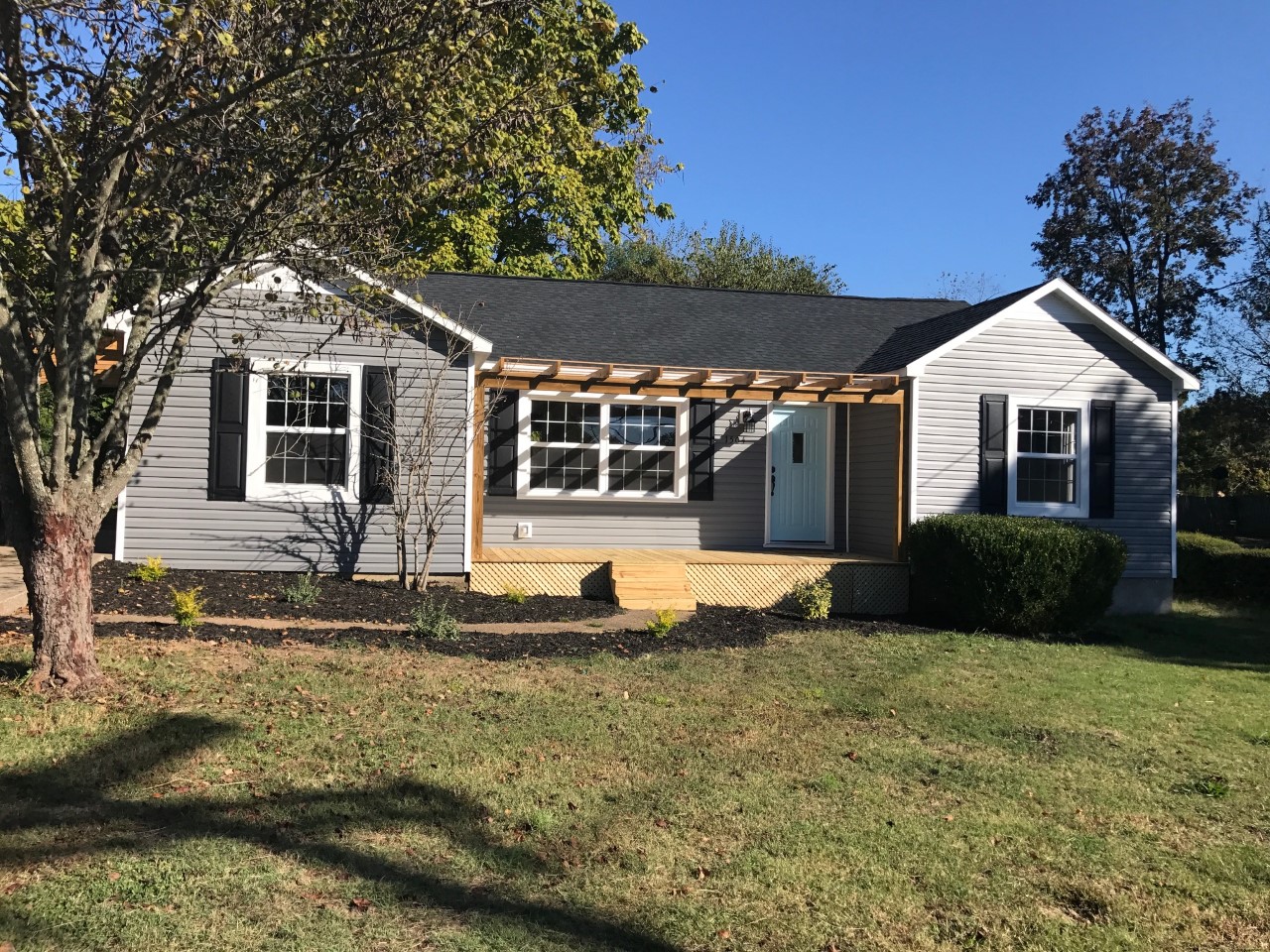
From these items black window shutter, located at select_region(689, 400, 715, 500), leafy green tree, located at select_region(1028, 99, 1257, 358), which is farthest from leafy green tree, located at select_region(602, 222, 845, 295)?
black window shutter, located at select_region(689, 400, 715, 500)

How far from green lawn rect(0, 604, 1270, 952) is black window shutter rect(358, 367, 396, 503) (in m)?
3.75

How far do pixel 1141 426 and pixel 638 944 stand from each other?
12.3m

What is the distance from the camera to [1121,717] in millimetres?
7344

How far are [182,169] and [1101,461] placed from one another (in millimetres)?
11731

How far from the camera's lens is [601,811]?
4.91 m

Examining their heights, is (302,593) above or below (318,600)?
above

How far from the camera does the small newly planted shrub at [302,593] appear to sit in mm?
9766

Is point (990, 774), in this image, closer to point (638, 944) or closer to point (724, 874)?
point (724, 874)

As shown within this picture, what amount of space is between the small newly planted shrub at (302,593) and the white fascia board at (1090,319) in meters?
7.74

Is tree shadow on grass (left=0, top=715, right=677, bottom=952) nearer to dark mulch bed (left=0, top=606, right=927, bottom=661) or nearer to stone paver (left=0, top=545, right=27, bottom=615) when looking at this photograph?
dark mulch bed (left=0, top=606, right=927, bottom=661)

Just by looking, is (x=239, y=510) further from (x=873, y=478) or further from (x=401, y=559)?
(x=873, y=478)

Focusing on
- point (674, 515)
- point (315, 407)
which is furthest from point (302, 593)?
point (674, 515)

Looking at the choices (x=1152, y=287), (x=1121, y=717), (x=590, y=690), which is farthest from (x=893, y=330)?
(x=1152, y=287)

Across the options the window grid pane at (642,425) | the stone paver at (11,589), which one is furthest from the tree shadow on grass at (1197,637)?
the stone paver at (11,589)
